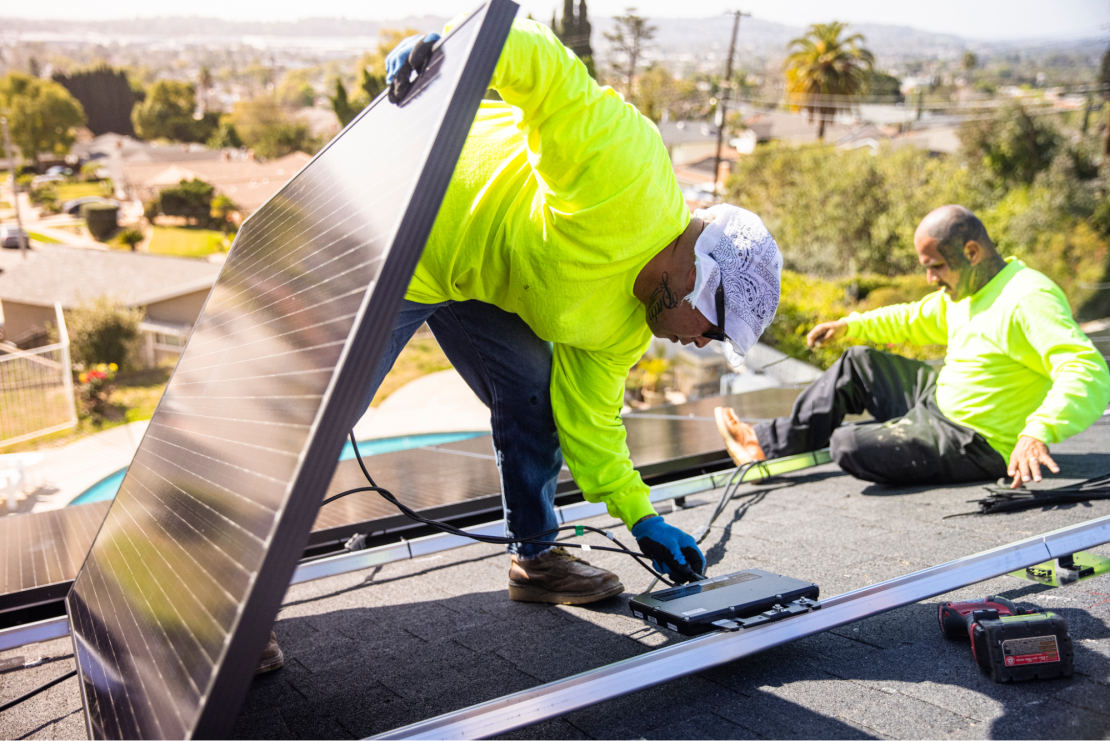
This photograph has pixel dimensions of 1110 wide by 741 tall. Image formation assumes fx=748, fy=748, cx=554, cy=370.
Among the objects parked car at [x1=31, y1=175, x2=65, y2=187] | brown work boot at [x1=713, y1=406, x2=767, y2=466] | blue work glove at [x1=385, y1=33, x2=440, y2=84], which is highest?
parked car at [x1=31, y1=175, x2=65, y2=187]

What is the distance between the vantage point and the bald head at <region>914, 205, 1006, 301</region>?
306 cm

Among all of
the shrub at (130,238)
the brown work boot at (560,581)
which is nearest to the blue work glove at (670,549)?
the brown work boot at (560,581)

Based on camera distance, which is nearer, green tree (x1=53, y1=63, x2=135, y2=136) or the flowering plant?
the flowering plant

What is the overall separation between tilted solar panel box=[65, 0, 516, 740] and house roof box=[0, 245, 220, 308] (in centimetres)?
3169

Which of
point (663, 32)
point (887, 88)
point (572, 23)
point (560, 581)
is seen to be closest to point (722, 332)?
point (560, 581)

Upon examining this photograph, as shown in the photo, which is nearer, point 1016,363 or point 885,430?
point 1016,363

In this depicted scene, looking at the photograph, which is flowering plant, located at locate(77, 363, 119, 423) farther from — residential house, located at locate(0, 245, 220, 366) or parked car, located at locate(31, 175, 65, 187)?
parked car, located at locate(31, 175, 65, 187)

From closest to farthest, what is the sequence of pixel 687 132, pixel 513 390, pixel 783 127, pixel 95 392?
pixel 513 390 → pixel 95 392 → pixel 687 132 → pixel 783 127

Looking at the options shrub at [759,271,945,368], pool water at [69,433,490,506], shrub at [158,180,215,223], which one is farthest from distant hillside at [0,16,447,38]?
pool water at [69,433,490,506]

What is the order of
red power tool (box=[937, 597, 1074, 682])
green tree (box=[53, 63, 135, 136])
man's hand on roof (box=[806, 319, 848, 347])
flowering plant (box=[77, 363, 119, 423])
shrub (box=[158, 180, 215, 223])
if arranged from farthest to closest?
1. green tree (box=[53, 63, 135, 136])
2. shrub (box=[158, 180, 215, 223])
3. flowering plant (box=[77, 363, 119, 423])
4. man's hand on roof (box=[806, 319, 848, 347])
5. red power tool (box=[937, 597, 1074, 682])

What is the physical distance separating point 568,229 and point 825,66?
4322 centimetres

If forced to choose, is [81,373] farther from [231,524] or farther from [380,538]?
[231,524]

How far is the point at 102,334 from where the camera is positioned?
85.6ft

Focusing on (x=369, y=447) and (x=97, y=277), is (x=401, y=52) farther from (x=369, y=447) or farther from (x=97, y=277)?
(x=97, y=277)
